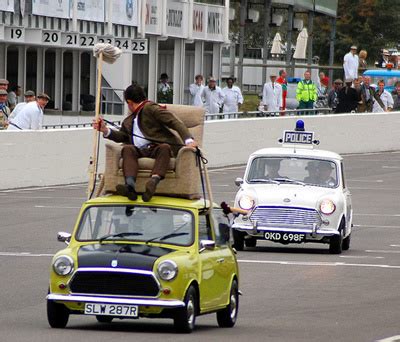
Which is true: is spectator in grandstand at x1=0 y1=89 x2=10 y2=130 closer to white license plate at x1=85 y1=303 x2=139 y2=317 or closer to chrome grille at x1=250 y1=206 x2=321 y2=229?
chrome grille at x1=250 y1=206 x2=321 y2=229

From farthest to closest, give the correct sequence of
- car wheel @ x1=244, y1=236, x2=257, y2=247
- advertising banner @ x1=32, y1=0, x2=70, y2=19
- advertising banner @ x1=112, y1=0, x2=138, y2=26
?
1. advertising banner @ x1=112, y1=0, x2=138, y2=26
2. advertising banner @ x1=32, y1=0, x2=70, y2=19
3. car wheel @ x1=244, y1=236, x2=257, y2=247

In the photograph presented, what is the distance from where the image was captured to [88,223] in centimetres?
1378

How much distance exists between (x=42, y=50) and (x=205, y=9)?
1006 centimetres

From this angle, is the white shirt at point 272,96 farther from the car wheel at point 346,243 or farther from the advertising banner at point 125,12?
the car wheel at point 346,243

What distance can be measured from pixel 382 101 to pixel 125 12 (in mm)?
8727

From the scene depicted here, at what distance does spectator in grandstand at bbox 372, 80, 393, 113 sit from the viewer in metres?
49.2

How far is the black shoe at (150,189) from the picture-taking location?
1378 cm

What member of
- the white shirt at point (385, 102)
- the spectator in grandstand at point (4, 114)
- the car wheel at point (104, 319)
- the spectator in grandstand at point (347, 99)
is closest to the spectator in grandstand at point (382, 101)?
the white shirt at point (385, 102)

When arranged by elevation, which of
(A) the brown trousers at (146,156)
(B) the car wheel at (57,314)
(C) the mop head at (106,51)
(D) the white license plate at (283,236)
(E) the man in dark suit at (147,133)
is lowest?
(D) the white license plate at (283,236)

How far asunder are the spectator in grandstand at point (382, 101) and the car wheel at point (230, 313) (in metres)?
35.1

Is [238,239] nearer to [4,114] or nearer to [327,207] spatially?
[327,207]

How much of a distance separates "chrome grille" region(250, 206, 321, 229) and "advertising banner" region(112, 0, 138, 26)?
2619 cm

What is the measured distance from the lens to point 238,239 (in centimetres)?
2328

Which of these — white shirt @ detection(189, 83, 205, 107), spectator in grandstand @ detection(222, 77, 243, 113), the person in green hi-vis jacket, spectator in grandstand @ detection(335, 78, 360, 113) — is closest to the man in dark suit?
white shirt @ detection(189, 83, 205, 107)
